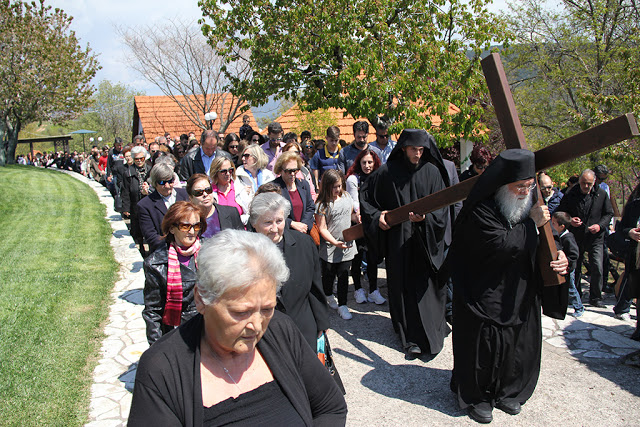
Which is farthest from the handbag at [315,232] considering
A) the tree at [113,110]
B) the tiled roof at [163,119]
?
the tree at [113,110]

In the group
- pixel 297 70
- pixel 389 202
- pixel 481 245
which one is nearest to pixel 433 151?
pixel 389 202

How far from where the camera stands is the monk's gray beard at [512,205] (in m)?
4.00

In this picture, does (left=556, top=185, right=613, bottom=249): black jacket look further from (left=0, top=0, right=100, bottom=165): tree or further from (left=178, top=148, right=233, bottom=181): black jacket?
(left=0, top=0, right=100, bottom=165): tree

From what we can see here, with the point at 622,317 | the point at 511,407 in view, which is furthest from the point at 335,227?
the point at 622,317

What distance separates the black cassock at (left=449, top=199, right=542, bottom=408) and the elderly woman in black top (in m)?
2.18

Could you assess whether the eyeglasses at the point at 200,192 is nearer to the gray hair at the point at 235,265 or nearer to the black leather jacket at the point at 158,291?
the black leather jacket at the point at 158,291

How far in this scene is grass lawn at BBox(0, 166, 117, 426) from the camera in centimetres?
429

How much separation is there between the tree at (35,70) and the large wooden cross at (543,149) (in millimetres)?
33310

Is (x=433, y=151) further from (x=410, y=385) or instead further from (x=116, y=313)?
(x=116, y=313)

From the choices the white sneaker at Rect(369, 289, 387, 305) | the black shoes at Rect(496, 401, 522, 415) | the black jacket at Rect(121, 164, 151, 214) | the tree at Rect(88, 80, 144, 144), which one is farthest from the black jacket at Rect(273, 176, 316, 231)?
the tree at Rect(88, 80, 144, 144)

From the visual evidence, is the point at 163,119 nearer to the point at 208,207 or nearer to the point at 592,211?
the point at 592,211

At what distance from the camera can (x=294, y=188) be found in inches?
258

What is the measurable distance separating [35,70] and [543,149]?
35.2m

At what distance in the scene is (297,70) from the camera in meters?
13.5
